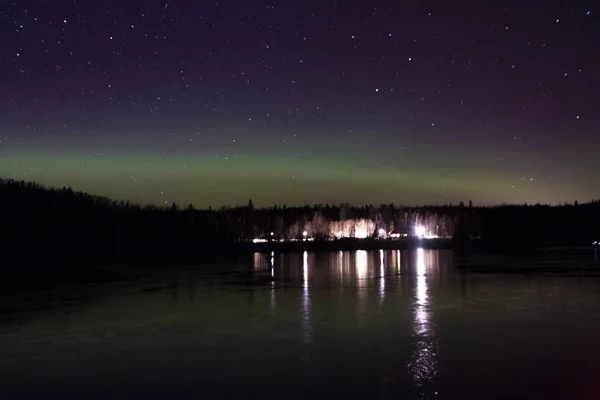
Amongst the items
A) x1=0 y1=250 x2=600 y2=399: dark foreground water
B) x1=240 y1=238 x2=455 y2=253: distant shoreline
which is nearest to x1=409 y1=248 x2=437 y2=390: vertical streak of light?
x1=0 y1=250 x2=600 y2=399: dark foreground water

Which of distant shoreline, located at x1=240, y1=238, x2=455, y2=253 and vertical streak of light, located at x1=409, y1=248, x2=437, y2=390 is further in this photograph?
distant shoreline, located at x1=240, y1=238, x2=455, y2=253

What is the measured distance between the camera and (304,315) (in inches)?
968

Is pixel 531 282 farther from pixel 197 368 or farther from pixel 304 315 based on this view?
pixel 197 368

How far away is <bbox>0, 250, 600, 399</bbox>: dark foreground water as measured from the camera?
44.9ft

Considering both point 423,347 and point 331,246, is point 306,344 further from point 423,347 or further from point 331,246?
point 331,246

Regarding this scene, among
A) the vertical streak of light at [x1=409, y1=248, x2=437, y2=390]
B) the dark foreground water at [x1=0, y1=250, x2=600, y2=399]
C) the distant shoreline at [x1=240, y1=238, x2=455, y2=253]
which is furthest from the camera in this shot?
the distant shoreline at [x1=240, y1=238, x2=455, y2=253]

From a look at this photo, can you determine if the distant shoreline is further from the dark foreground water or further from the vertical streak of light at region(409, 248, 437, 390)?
the vertical streak of light at region(409, 248, 437, 390)

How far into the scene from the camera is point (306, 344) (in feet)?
60.6

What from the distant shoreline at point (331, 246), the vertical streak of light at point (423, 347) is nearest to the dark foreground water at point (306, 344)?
the vertical streak of light at point (423, 347)

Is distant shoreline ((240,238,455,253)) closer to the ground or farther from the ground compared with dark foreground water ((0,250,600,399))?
closer to the ground

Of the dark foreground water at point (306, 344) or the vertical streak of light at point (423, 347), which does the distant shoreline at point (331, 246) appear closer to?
the dark foreground water at point (306, 344)

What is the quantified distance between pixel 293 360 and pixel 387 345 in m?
3.23

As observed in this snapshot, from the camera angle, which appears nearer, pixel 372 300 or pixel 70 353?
pixel 70 353

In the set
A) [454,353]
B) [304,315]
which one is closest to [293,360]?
[454,353]
